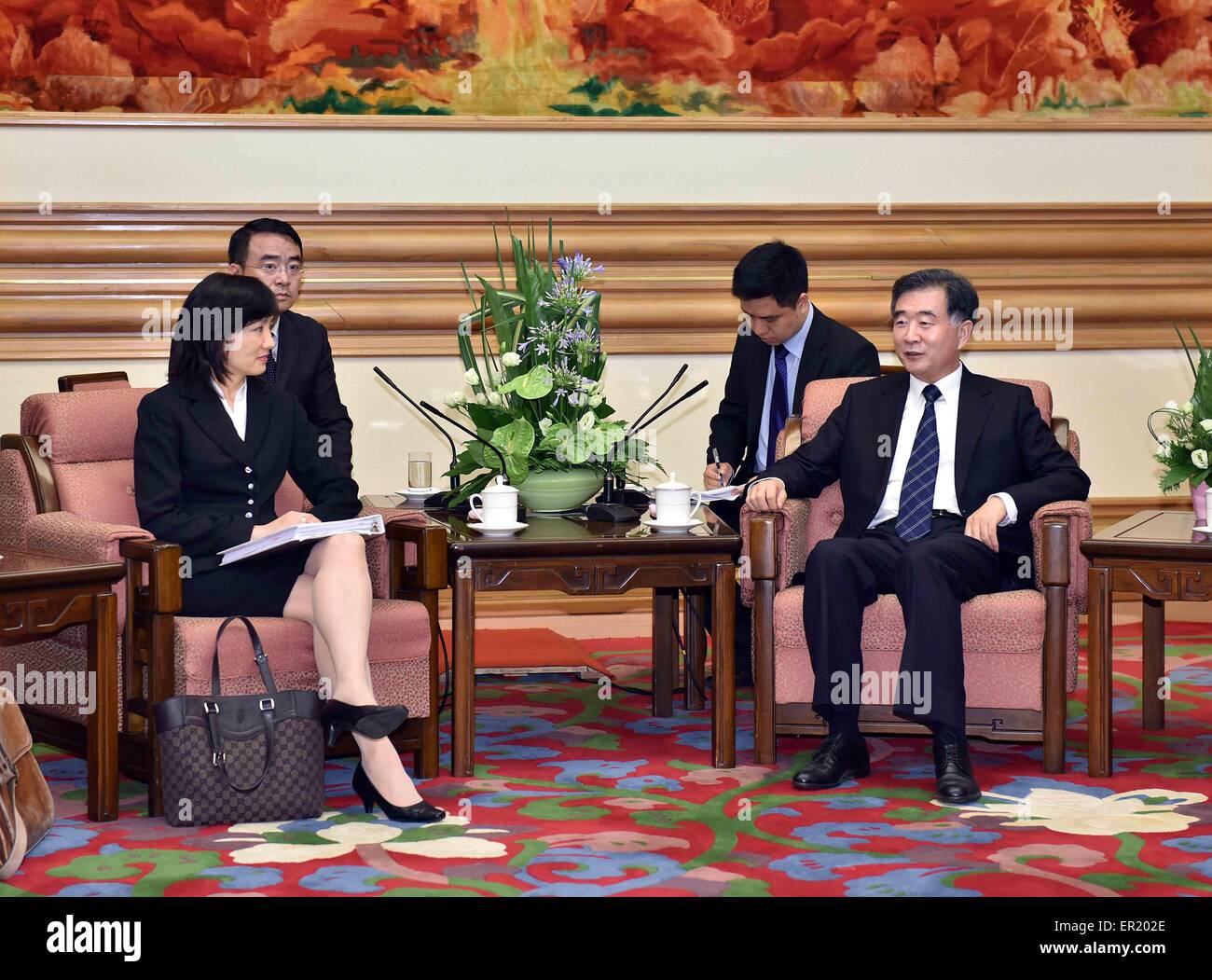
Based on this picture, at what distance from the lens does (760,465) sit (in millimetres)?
5301

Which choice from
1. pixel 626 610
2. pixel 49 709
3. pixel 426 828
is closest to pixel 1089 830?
pixel 426 828

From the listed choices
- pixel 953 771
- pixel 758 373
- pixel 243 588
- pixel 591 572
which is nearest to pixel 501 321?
pixel 591 572

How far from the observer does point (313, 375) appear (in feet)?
16.9

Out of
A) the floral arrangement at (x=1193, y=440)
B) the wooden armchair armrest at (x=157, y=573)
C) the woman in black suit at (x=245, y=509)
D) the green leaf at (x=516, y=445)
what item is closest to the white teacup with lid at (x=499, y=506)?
the green leaf at (x=516, y=445)

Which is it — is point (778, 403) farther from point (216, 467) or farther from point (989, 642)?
point (216, 467)

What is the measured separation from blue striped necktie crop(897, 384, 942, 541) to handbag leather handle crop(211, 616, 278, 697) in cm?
183

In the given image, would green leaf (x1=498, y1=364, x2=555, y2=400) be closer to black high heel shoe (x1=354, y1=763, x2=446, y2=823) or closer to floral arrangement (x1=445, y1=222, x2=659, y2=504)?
floral arrangement (x1=445, y1=222, x2=659, y2=504)

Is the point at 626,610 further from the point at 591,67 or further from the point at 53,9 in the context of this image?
the point at 53,9

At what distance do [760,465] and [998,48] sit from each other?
2484 millimetres

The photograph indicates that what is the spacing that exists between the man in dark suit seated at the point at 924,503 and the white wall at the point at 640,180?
79.0 inches

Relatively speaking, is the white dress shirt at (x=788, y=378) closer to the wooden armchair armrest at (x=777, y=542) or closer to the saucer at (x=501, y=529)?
the wooden armchair armrest at (x=777, y=542)

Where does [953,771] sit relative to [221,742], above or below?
below

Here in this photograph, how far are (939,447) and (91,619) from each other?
239 centimetres

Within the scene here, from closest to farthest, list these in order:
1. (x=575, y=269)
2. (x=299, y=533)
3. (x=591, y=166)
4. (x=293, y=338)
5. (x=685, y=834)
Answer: (x=685, y=834) < (x=299, y=533) < (x=575, y=269) < (x=293, y=338) < (x=591, y=166)
